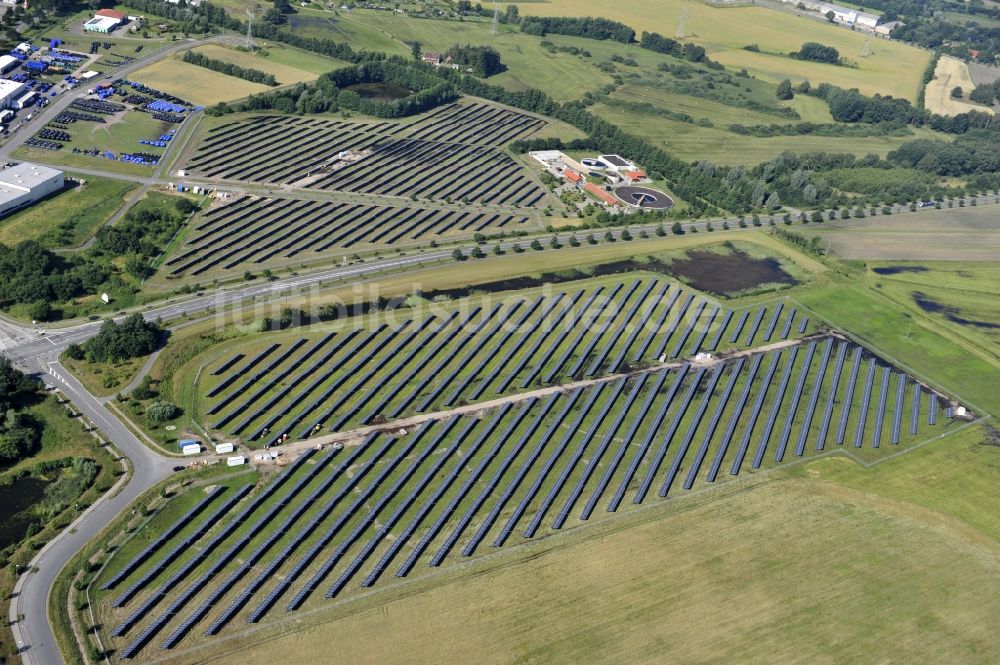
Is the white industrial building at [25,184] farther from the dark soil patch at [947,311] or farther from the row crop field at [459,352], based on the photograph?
the dark soil patch at [947,311]

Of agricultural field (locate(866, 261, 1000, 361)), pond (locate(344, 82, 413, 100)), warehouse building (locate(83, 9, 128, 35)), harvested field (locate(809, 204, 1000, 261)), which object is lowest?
agricultural field (locate(866, 261, 1000, 361))

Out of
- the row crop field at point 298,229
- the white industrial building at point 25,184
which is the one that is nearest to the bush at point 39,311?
the row crop field at point 298,229

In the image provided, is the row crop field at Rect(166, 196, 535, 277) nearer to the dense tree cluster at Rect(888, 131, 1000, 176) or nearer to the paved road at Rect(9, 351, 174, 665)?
the paved road at Rect(9, 351, 174, 665)

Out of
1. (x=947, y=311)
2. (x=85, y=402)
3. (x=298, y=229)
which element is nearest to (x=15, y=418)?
(x=85, y=402)

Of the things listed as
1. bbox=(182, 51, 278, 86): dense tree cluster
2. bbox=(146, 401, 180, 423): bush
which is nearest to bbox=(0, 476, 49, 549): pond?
bbox=(146, 401, 180, 423): bush

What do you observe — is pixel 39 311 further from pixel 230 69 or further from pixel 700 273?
pixel 230 69
